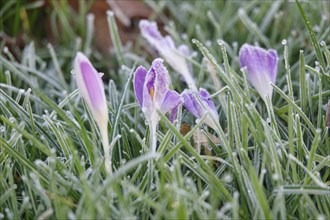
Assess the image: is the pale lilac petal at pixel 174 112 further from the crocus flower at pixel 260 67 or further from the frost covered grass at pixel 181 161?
the crocus flower at pixel 260 67

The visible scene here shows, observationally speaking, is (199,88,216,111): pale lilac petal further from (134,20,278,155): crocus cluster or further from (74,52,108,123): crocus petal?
(74,52,108,123): crocus petal

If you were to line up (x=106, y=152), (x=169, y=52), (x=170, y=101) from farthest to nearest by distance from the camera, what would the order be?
(x=169, y=52)
(x=170, y=101)
(x=106, y=152)

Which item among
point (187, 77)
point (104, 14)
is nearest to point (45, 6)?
point (104, 14)

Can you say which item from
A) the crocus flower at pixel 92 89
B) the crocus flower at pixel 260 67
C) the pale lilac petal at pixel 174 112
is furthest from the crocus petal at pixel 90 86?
the crocus flower at pixel 260 67

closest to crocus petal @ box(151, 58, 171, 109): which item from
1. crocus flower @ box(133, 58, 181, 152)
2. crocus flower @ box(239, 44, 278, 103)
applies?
crocus flower @ box(133, 58, 181, 152)

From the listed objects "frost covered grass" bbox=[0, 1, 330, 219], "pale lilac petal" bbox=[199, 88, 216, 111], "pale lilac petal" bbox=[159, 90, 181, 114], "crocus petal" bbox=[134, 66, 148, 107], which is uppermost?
"crocus petal" bbox=[134, 66, 148, 107]

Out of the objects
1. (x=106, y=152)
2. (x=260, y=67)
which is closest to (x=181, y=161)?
(x=106, y=152)

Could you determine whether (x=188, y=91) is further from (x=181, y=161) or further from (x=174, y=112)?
(x=181, y=161)
